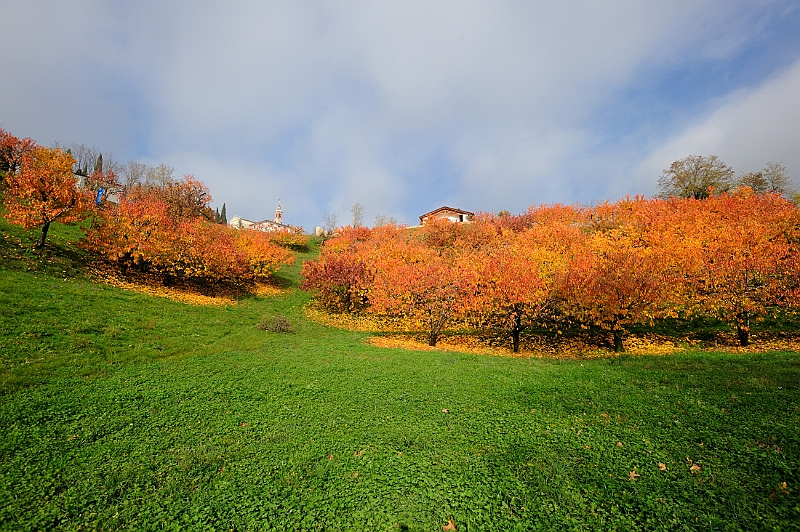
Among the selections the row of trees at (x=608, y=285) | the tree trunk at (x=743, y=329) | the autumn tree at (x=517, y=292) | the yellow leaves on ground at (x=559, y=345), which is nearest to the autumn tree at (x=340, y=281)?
the row of trees at (x=608, y=285)

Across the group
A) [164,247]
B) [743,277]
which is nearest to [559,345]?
[743,277]

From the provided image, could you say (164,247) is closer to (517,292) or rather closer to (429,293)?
(429,293)

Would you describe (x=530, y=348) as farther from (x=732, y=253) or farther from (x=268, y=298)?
(x=268, y=298)

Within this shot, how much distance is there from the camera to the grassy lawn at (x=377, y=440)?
5.71m

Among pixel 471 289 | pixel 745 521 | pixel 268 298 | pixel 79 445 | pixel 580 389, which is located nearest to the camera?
pixel 745 521

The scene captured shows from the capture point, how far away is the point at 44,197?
834 inches

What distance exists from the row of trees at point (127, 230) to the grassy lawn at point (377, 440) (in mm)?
10672

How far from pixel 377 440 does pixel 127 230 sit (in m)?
25.7

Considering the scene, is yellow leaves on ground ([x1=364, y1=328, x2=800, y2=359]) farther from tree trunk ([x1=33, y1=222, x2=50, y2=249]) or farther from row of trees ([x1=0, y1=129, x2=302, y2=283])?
tree trunk ([x1=33, y1=222, x2=50, y2=249])

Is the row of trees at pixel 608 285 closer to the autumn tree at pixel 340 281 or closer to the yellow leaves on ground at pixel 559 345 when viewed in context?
the autumn tree at pixel 340 281

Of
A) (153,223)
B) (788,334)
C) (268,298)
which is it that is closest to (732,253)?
(788,334)

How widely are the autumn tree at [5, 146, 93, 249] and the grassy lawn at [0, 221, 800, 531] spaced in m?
10.1

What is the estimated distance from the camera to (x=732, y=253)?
1903 centimetres

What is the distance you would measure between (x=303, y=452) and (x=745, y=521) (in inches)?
310
